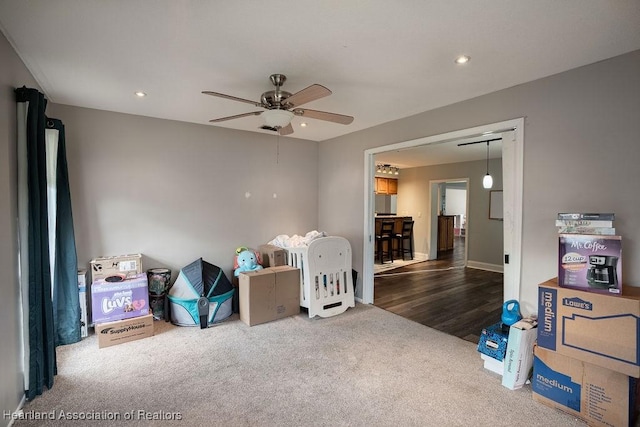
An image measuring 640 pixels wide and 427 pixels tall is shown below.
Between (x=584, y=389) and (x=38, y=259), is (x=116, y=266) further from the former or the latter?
(x=584, y=389)

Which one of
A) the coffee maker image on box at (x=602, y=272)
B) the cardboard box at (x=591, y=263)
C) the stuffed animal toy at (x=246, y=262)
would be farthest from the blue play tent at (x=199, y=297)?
the coffee maker image on box at (x=602, y=272)

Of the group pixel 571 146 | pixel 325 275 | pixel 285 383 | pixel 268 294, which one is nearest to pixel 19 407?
pixel 285 383

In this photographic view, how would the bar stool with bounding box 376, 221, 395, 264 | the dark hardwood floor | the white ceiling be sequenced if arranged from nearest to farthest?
1. the white ceiling
2. the dark hardwood floor
3. the bar stool with bounding box 376, 221, 395, 264

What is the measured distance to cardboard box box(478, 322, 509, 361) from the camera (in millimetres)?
2418

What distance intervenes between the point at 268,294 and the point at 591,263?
2930 millimetres

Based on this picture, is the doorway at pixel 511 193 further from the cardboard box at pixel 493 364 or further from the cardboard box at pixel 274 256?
the cardboard box at pixel 274 256

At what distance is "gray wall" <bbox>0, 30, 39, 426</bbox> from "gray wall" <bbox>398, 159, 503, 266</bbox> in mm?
7288

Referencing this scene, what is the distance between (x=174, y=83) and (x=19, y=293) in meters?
1.95

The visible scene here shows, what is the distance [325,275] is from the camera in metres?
3.78

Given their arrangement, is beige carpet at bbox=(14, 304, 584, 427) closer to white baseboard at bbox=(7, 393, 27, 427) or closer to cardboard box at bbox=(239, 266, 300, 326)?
white baseboard at bbox=(7, 393, 27, 427)

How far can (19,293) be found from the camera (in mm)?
2025

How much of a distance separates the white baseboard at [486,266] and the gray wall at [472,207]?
46 mm

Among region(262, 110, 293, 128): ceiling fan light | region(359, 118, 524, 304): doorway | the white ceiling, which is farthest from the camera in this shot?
region(359, 118, 524, 304): doorway

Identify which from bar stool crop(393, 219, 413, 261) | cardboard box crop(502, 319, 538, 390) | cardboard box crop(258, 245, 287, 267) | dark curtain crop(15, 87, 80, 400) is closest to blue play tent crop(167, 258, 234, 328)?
cardboard box crop(258, 245, 287, 267)
